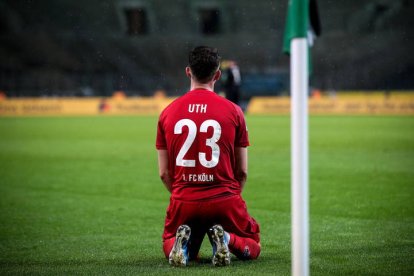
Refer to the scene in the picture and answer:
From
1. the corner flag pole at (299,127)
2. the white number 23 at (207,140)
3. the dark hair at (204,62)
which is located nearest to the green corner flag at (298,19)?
the corner flag pole at (299,127)

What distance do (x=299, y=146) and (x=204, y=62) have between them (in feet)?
6.34

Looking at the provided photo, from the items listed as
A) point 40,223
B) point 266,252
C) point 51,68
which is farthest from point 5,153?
point 51,68

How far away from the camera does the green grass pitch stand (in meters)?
6.23

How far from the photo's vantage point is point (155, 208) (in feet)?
31.8

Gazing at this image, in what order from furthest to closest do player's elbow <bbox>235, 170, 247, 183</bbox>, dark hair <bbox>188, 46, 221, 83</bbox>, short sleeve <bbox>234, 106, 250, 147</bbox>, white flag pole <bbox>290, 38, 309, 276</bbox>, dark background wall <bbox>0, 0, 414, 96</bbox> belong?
dark background wall <bbox>0, 0, 414, 96</bbox> → player's elbow <bbox>235, 170, 247, 183</bbox> → short sleeve <bbox>234, 106, 250, 147</bbox> → dark hair <bbox>188, 46, 221, 83</bbox> → white flag pole <bbox>290, 38, 309, 276</bbox>

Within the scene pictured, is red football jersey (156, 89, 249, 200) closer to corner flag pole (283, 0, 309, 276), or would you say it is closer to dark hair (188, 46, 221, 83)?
dark hair (188, 46, 221, 83)

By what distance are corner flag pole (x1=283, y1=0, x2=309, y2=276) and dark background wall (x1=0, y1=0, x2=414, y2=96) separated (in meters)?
38.3

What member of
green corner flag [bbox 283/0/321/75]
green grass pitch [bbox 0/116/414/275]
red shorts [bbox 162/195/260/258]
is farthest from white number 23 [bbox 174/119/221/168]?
green corner flag [bbox 283/0/321/75]

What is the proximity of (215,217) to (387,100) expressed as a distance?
31.9 metres

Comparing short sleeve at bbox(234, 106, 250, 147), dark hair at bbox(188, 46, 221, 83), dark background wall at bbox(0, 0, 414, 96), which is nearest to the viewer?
dark hair at bbox(188, 46, 221, 83)

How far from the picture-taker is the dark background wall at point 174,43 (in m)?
43.6

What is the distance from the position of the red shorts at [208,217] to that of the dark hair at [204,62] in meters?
1.00

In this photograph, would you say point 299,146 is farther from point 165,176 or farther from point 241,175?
point 165,176

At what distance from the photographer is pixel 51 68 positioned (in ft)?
151
